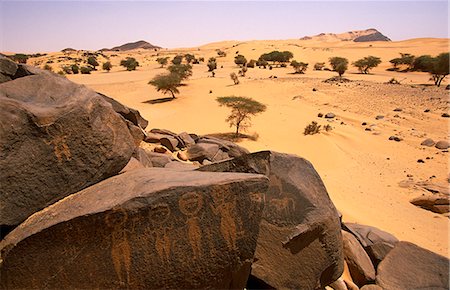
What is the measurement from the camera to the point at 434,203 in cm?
823

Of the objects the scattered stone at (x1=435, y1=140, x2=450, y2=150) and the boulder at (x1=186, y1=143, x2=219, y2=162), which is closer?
the boulder at (x1=186, y1=143, x2=219, y2=162)

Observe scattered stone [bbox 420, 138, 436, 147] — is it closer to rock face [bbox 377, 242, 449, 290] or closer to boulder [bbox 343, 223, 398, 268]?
boulder [bbox 343, 223, 398, 268]

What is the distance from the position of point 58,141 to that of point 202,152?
20.2ft

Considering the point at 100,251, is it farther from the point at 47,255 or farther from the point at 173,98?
the point at 173,98

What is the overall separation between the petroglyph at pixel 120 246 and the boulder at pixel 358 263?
12.7 ft

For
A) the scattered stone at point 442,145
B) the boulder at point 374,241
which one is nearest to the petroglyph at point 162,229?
the boulder at point 374,241

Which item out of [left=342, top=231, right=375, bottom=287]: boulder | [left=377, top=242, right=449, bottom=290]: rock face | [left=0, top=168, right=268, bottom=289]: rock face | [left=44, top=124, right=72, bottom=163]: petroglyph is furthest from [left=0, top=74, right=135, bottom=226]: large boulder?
[left=377, top=242, right=449, bottom=290]: rock face

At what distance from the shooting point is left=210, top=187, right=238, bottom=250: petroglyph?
9.56 ft

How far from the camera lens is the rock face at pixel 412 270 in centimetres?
472

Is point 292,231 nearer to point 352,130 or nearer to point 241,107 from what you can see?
point 241,107

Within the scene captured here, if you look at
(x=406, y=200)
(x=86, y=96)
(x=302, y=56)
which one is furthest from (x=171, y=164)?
(x=302, y=56)

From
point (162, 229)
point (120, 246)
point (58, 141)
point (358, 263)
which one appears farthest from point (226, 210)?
point (358, 263)

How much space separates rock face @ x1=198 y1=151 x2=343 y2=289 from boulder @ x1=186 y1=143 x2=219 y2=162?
5.01m

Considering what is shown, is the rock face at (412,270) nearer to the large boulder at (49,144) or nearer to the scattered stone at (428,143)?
the large boulder at (49,144)
